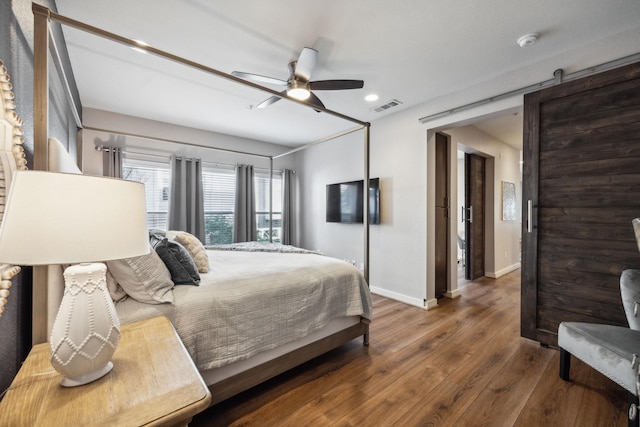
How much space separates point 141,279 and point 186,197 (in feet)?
10.3

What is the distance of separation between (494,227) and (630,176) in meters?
3.07

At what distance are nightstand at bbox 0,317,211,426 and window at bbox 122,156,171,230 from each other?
11.3 ft

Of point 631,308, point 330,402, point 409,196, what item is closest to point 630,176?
point 631,308

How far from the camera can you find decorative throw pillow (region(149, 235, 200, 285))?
168 cm

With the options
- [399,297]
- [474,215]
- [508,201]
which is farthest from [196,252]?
[508,201]

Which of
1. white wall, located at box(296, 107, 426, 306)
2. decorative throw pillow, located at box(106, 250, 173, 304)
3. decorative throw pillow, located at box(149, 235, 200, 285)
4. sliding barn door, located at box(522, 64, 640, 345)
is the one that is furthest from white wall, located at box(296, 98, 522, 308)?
decorative throw pillow, located at box(106, 250, 173, 304)

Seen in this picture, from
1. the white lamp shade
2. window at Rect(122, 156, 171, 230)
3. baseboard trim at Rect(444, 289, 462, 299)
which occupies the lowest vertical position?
baseboard trim at Rect(444, 289, 462, 299)

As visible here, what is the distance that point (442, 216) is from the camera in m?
3.87

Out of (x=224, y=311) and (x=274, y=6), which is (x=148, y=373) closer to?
(x=224, y=311)

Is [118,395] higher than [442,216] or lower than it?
lower

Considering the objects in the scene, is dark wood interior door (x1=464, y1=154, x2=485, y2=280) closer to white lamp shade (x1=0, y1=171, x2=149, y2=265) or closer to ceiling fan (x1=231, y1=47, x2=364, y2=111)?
ceiling fan (x1=231, y1=47, x2=364, y2=111)

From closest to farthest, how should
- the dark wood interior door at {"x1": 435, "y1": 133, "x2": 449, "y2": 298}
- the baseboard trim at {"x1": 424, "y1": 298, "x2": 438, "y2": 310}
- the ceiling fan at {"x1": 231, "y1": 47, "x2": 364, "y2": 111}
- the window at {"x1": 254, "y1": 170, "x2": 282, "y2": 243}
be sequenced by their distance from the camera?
the ceiling fan at {"x1": 231, "y1": 47, "x2": 364, "y2": 111} < the baseboard trim at {"x1": 424, "y1": 298, "x2": 438, "y2": 310} < the dark wood interior door at {"x1": 435, "y1": 133, "x2": 449, "y2": 298} < the window at {"x1": 254, "y1": 170, "x2": 282, "y2": 243}

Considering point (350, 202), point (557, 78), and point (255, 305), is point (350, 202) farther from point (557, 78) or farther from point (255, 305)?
point (255, 305)

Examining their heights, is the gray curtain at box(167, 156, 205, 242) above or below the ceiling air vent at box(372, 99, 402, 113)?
below
